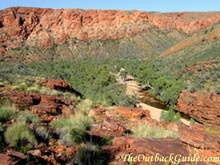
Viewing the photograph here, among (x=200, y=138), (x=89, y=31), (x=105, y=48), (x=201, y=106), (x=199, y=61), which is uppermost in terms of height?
(x=89, y=31)

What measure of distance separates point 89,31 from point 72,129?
87.3 metres

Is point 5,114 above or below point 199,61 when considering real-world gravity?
below

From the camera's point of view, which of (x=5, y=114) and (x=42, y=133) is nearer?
(x=42, y=133)

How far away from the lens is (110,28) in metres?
93.4

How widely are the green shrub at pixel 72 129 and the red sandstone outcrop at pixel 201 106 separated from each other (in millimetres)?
16865

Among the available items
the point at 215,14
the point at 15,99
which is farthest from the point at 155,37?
the point at 15,99

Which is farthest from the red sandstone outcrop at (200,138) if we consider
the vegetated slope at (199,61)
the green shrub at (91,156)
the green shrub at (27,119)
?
the vegetated slope at (199,61)

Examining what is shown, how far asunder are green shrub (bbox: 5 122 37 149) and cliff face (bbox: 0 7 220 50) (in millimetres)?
81120

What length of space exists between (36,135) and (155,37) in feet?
271

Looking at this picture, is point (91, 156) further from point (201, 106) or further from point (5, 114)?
point (201, 106)

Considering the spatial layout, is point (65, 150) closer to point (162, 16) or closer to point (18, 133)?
point (18, 133)

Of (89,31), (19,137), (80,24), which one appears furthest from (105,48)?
(19,137)

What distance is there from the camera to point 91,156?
542cm

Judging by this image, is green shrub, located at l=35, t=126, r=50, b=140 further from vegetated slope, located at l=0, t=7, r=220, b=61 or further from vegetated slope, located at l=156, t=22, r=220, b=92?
vegetated slope, located at l=0, t=7, r=220, b=61
